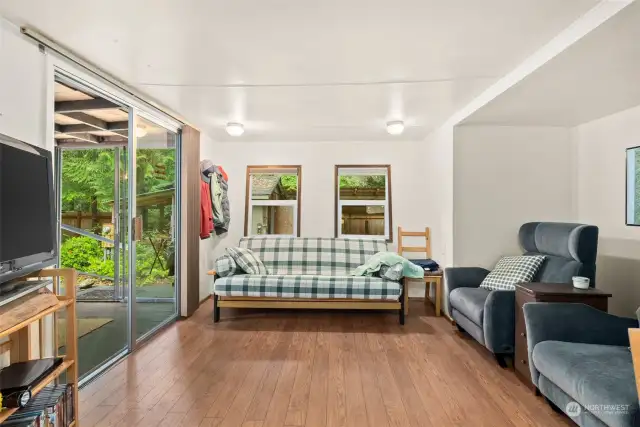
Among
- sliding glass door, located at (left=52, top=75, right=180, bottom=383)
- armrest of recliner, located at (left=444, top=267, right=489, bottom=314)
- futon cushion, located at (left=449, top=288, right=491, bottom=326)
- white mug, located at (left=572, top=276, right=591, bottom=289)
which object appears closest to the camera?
white mug, located at (left=572, top=276, right=591, bottom=289)

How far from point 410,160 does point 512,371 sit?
313 cm

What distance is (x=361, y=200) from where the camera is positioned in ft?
17.5

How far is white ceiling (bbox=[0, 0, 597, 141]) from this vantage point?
1.82 m

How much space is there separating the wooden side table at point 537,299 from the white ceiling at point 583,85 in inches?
56.8

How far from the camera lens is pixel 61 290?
269 cm

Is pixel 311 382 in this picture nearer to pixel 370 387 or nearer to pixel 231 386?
pixel 370 387

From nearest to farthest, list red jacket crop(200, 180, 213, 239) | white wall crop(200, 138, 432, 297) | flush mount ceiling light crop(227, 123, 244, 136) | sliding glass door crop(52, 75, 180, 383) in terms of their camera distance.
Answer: sliding glass door crop(52, 75, 180, 383) → flush mount ceiling light crop(227, 123, 244, 136) → red jacket crop(200, 180, 213, 239) → white wall crop(200, 138, 432, 297)

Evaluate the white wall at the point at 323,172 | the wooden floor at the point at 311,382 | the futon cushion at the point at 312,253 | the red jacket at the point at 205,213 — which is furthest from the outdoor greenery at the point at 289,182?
the wooden floor at the point at 311,382

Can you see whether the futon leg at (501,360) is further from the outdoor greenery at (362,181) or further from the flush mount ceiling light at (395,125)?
the outdoor greenery at (362,181)

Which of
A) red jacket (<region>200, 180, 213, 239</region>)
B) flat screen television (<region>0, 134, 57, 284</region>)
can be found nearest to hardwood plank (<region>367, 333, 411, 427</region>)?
flat screen television (<region>0, 134, 57, 284</region>)

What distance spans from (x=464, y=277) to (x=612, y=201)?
149 centimetres

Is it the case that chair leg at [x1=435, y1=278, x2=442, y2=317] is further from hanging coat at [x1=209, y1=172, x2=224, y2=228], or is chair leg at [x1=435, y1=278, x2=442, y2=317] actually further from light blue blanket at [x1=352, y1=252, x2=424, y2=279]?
hanging coat at [x1=209, y1=172, x2=224, y2=228]

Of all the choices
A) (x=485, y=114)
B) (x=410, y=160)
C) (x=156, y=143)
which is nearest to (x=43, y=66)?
(x=156, y=143)

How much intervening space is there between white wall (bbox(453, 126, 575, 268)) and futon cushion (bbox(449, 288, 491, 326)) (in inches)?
19.7
